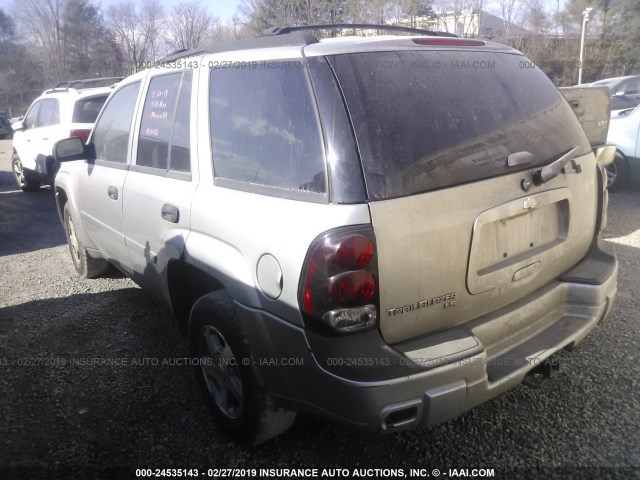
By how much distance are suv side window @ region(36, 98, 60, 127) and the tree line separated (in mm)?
→ 6991

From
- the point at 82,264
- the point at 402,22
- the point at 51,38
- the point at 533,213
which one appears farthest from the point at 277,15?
the point at 51,38

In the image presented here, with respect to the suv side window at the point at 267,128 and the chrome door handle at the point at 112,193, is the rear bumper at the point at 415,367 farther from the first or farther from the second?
the chrome door handle at the point at 112,193

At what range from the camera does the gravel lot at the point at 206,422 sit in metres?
2.53

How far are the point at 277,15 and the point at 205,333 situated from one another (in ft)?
47.1

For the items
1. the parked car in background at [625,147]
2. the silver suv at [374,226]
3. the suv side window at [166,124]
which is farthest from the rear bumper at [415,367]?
the parked car in background at [625,147]

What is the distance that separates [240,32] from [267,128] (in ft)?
54.8

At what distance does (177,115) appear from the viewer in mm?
3016

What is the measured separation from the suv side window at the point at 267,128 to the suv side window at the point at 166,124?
29cm

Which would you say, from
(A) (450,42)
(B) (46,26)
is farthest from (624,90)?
(B) (46,26)

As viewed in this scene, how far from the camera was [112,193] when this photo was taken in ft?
12.3

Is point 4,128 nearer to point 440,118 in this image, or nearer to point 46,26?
point 46,26

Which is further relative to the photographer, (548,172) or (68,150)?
(68,150)

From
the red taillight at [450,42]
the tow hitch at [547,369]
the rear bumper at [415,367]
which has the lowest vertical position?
the tow hitch at [547,369]

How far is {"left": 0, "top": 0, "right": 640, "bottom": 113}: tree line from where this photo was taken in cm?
1600
